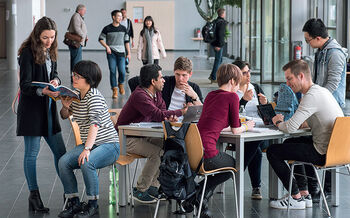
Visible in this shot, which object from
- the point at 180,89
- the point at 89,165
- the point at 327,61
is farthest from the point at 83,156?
the point at 327,61

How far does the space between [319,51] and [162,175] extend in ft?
6.75

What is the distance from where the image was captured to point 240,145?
4918mm

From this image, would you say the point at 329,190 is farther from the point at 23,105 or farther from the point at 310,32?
the point at 23,105

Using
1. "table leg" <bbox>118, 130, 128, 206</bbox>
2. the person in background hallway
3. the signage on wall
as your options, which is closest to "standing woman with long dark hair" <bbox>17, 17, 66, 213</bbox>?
"table leg" <bbox>118, 130, 128, 206</bbox>

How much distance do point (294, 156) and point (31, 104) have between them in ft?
7.12

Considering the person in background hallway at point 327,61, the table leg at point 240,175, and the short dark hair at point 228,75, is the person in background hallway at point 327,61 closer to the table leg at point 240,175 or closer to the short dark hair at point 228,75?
the table leg at point 240,175

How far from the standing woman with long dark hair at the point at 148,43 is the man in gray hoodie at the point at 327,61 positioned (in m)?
8.02

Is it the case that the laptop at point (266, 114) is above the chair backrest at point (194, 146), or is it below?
above

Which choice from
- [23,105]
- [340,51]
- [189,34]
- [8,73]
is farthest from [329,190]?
[189,34]

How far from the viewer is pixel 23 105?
5.26 metres

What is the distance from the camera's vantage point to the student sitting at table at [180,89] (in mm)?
5754

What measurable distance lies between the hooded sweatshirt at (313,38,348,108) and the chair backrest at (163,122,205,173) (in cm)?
161

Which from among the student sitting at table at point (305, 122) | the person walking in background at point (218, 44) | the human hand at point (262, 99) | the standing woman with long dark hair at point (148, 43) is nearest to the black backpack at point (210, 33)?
the person walking in background at point (218, 44)

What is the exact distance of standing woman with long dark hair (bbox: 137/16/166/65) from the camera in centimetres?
1369
